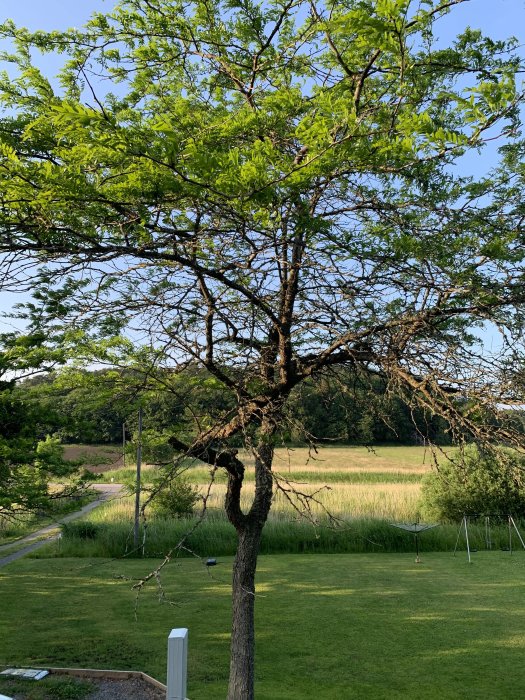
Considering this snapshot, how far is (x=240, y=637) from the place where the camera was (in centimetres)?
499

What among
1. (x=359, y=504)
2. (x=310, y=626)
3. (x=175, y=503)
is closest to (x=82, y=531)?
(x=175, y=503)

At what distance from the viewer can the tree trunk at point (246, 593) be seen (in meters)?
4.88

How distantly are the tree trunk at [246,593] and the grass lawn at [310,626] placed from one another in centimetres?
71

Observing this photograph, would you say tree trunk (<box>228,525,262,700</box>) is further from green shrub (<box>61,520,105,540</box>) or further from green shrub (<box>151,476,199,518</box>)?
green shrub (<box>151,476,199,518</box>)

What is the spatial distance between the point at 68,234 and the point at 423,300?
8.63 ft

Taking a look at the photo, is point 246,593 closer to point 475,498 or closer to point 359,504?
point 475,498

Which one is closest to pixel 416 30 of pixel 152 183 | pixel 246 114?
pixel 246 114

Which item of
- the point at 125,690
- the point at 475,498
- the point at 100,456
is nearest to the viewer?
the point at 125,690

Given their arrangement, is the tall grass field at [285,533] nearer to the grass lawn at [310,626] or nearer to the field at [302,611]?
the field at [302,611]

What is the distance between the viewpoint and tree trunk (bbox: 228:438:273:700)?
4.88 m

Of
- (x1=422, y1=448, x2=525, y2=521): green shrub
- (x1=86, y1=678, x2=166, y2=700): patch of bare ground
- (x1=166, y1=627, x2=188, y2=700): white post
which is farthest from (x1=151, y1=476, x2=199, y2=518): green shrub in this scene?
(x1=166, y1=627, x2=188, y2=700): white post

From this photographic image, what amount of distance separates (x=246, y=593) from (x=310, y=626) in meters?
4.18

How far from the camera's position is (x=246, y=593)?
201 inches

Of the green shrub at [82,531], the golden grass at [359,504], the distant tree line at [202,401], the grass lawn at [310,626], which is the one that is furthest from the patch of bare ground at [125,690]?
the golden grass at [359,504]
